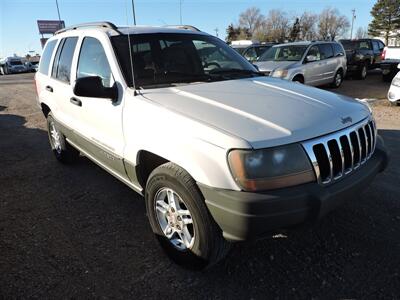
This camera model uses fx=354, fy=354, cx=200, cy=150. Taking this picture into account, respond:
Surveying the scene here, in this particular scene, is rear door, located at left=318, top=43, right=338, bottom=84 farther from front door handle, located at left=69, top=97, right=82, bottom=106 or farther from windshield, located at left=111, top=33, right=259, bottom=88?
front door handle, located at left=69, top=97, right=82, bottom=106

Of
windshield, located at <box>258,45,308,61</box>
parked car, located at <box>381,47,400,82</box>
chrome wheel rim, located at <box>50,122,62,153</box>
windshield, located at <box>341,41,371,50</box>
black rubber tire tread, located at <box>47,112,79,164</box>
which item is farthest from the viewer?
windshield, located at <box>341,41,371,50</box>

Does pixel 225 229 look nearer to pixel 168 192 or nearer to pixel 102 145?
pixel 168 192

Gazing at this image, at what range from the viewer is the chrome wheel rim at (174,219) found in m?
2.65

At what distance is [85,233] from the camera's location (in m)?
3.37

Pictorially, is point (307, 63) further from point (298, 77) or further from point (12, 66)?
point (12, 66)


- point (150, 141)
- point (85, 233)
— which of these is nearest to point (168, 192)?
point (150, 141)

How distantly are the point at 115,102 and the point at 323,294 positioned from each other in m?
2.24

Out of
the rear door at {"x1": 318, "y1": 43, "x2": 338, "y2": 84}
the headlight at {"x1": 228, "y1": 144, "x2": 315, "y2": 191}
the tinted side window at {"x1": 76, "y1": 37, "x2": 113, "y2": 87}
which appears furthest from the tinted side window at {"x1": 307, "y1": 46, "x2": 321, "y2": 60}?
the headlight at {"x1": 228, "y1": 144, "x2": 315, "y2": 191}

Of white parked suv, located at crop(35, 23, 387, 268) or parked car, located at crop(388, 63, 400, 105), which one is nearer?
white parked suv, located at crop(35, 23, 387, 268)

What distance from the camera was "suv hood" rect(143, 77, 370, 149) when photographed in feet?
7.41

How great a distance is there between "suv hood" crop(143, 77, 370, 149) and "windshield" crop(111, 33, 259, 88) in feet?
0.79

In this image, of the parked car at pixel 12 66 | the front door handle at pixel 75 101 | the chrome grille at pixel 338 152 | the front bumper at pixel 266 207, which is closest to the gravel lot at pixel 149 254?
Result: the front bumper at pixel 266 207

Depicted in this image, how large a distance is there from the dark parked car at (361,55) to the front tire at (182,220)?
15579 millimetres

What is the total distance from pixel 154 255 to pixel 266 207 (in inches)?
51.4
